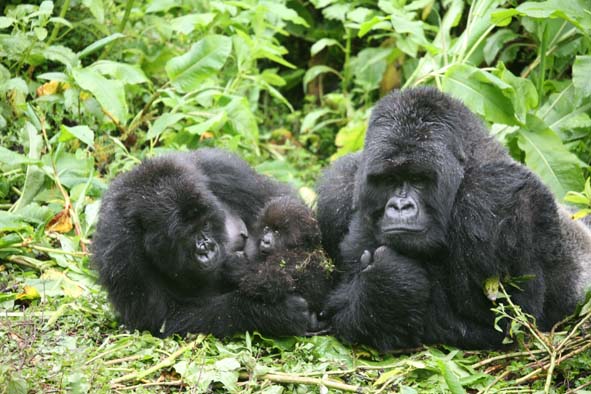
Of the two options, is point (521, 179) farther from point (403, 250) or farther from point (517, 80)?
point (517, 80)

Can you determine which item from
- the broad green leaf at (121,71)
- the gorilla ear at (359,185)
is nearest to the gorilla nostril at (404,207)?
the gorilla ear at (359,185)

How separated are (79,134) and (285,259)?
192 cm

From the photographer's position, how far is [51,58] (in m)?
6.92

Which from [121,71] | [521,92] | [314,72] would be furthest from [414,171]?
[314,72]

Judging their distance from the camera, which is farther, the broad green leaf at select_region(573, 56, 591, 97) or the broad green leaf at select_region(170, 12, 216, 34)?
the broad green leaf at select_region(170, 12, 216, 34)

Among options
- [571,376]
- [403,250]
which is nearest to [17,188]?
[403,250]

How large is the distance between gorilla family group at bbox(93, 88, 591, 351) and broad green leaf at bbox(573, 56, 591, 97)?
1.32 meters

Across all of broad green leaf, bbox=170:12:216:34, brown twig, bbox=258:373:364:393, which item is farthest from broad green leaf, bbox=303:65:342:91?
brown twig, bbox=258:373:364:393

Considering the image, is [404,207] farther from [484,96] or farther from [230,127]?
[230,127]

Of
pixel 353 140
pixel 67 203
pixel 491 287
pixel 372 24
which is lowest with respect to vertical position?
pixel 67 203

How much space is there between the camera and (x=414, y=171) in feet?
14.7

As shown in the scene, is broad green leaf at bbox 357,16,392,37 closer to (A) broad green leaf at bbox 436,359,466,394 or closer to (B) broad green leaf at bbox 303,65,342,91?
(B) broad green leaf at bbox 303,65,342,91

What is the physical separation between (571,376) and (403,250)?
3.32 ft

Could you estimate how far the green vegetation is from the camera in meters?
4.33
